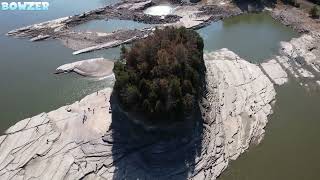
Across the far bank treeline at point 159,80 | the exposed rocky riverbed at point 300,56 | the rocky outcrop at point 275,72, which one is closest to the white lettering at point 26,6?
the far bank treeline at point 159,80

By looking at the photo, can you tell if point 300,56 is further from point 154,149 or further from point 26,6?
point 26,6

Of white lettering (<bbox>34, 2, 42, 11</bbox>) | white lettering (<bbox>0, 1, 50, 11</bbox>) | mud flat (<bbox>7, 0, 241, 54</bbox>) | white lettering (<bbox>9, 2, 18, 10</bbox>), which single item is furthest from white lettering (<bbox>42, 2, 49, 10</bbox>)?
mud flat (<bbox>7, 0, 241, 54</bbox>)

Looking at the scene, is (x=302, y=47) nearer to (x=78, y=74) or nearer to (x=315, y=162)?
(x=315, y=162)

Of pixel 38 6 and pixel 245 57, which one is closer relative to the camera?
pixel 245 57

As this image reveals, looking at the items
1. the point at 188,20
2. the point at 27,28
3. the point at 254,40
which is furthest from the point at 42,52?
the point at 254,40

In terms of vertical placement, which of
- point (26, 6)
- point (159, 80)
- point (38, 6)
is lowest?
point (159, 80)

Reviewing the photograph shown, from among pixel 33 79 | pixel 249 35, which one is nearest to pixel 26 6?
pixel 33 79

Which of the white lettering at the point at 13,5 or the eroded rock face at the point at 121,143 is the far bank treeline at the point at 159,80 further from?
the white lettering at the point at 13,5
